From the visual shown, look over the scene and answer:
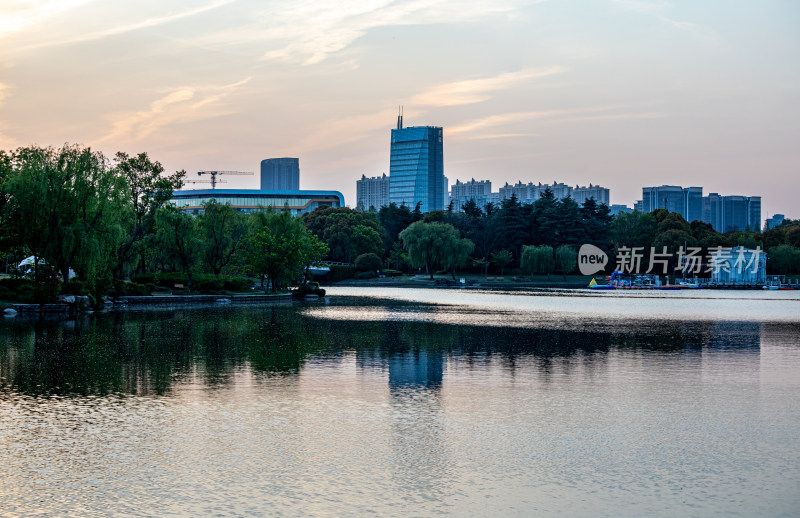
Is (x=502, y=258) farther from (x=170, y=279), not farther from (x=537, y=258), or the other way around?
(x=170, y=279)

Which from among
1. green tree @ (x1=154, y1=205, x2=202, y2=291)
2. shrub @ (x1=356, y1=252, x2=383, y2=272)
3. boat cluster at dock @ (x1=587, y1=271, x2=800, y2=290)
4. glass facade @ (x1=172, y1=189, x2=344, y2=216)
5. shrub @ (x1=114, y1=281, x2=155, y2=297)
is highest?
glass facade @ (x1=172, y1=189, x2=344, y2=216)

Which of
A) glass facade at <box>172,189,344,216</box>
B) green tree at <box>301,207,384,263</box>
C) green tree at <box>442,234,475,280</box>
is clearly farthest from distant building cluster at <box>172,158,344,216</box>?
green tree at <box>442,234,475,280</box>

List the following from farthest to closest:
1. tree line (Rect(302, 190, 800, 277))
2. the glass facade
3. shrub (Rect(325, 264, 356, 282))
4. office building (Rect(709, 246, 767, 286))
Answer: the glass facade → office building (Rect(709, 246, 767, 286)) → tree line (Rect(302, 190, 800, 277)) → shrub (Rect(325, 264, 356, 282))

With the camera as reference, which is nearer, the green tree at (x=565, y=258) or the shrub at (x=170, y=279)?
the shrub at (x=170, y=279)

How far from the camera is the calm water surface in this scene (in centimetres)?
933

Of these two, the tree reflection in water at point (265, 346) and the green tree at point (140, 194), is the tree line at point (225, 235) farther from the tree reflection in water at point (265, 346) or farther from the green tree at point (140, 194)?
the tree reflection in water at point (265, 346)

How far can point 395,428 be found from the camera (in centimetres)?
1299

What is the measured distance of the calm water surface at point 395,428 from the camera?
9.33 m

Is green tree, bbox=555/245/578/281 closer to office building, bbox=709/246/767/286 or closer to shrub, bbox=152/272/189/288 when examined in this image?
office building, bbox=709/246/767/286

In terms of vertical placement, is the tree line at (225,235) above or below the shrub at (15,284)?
above

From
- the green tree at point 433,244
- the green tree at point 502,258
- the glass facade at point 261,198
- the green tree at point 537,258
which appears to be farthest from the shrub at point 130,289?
the glass facade at point 261,198

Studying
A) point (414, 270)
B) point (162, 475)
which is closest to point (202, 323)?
point (162, 475)

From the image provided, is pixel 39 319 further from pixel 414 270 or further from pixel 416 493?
pixel 414 270

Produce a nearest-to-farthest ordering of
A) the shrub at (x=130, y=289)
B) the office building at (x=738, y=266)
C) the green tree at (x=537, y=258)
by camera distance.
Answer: the shrub at (x=130, y=289), the green tree at (x=537, y=258), the office building at (x=738, y=266)
